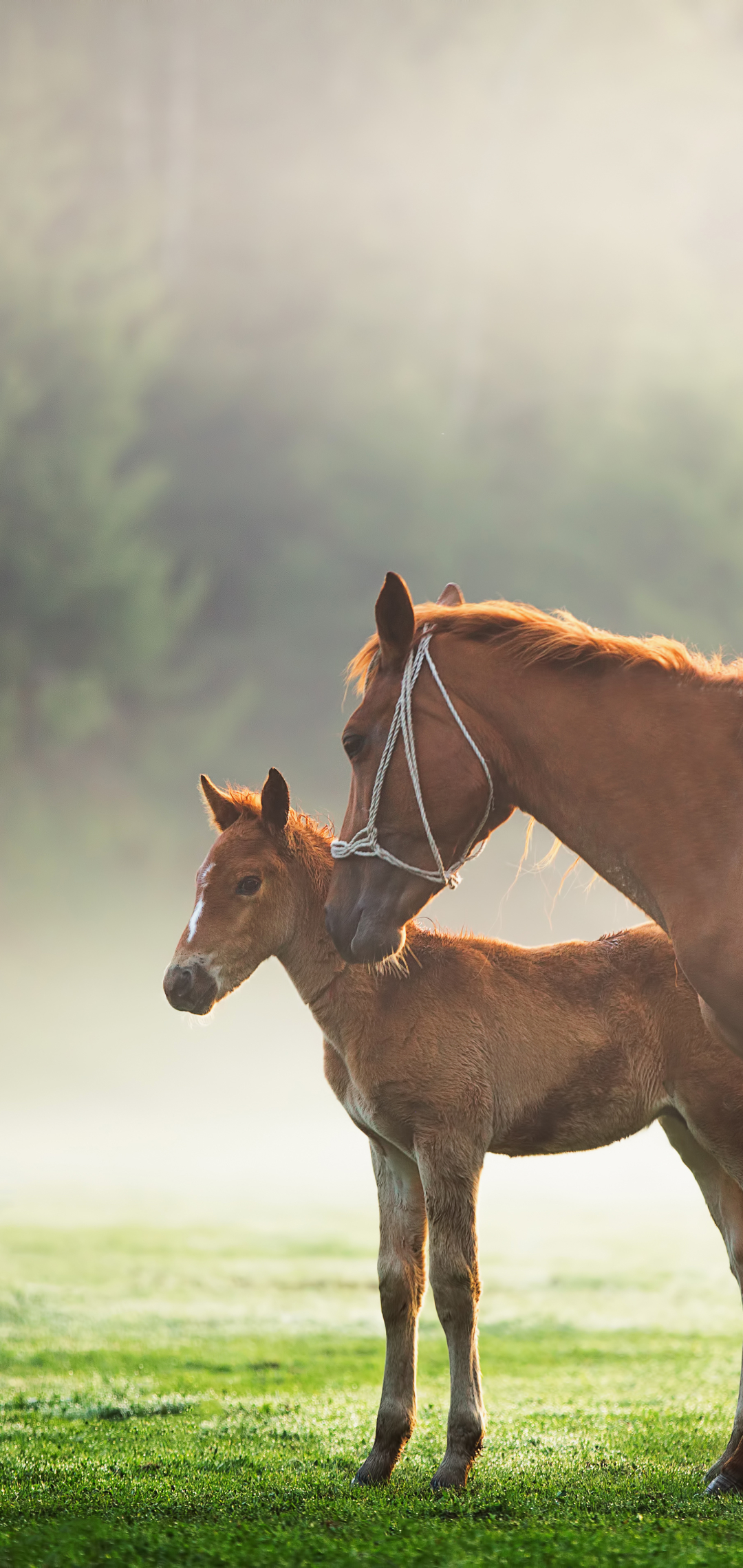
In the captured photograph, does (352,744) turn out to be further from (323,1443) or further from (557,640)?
(323,1443)

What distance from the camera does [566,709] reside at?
12.7ft

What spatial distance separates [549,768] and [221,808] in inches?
114

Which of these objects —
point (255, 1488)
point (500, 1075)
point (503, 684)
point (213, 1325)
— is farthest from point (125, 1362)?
point (503, 684)

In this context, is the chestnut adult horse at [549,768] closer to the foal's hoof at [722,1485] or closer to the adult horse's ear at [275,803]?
the adult horse's ear at [275,803]

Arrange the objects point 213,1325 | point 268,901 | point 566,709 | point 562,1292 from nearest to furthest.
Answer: point 566,709
point 268,901
point 213,1325
point 562,1292

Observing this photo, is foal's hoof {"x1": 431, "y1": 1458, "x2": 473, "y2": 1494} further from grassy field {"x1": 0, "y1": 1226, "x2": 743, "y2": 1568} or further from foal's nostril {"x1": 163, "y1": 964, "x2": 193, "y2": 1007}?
foal's nostril {"x1": 163, "y1": 964, "x2": 193, "y2": 1007}

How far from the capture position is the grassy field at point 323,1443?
3828 millimetres

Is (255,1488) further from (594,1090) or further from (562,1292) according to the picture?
(562,1292)

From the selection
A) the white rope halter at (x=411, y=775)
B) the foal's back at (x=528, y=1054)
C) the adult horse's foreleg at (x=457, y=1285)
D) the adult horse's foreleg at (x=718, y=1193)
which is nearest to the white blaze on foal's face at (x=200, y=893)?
the foal's back at (x=528, y=1054)

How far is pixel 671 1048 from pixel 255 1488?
2.75 metres

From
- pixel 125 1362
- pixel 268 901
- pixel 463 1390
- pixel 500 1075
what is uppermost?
pixel 268 901

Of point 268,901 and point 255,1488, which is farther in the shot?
point 268,901

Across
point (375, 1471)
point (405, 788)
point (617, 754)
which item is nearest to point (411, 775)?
point (405, 788)

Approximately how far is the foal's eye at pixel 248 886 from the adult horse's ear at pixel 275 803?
33 cm
